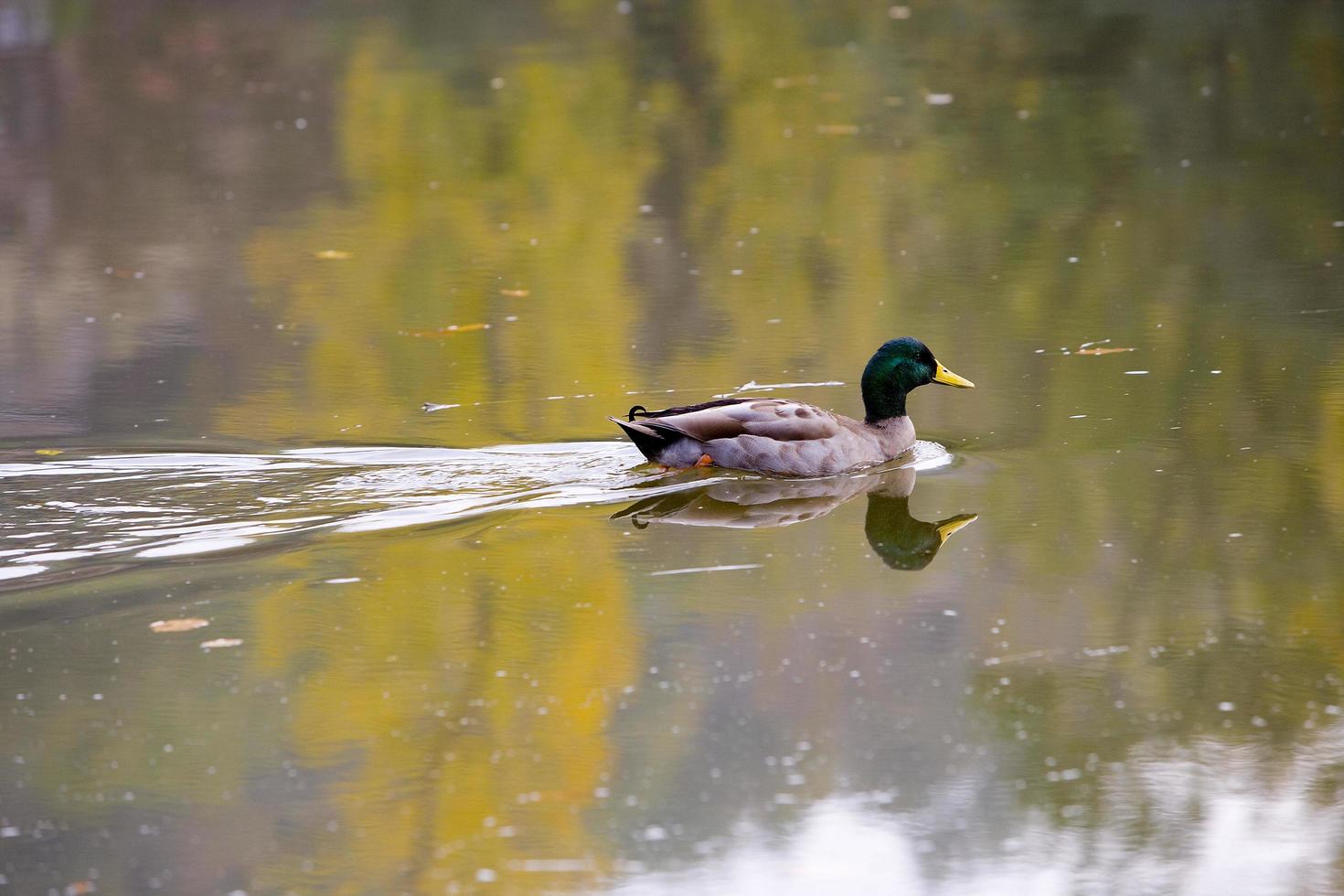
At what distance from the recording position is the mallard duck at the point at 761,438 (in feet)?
25.2

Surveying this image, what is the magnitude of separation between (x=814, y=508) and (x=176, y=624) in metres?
2.58

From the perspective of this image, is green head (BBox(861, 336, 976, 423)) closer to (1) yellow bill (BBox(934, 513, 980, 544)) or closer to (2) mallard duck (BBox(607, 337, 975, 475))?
(2) mallard duck (BBox(607, 337, 975, 475))

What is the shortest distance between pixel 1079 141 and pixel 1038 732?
10370mm

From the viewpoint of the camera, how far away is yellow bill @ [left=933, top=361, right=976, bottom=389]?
8141 millimetres

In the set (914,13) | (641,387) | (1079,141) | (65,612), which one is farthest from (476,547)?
(914,13)

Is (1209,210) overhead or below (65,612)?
overhead

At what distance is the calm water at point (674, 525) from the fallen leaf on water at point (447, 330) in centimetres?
8

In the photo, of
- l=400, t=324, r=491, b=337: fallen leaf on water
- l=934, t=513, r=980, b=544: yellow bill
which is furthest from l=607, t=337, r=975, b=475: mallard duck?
l=400, t=324, r=491, b=337: fallen leaf on water

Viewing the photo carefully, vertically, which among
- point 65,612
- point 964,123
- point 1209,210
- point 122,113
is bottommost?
point 65,612

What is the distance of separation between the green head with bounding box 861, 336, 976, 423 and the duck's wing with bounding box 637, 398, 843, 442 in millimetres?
371

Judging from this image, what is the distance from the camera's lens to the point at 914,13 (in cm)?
2377

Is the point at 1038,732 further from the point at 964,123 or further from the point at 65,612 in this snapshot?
the point at 964,123

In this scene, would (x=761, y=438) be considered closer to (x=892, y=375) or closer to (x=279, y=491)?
(x=892, y=375)

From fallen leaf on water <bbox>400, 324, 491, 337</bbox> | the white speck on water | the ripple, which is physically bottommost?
the white speck on water
